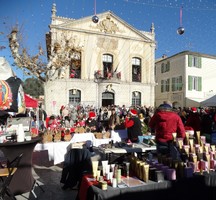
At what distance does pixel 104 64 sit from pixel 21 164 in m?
19.3

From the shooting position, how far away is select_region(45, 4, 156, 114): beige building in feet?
66.1

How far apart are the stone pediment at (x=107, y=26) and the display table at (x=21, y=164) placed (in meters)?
17.9

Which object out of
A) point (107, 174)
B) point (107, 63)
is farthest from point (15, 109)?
point (107, 63)

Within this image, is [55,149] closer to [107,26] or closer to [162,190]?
[162,190]

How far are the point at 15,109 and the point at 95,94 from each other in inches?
636

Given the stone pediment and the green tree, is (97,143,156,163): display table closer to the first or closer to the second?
the stone pediment

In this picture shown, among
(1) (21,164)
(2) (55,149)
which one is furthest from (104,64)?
(1) (21,164)

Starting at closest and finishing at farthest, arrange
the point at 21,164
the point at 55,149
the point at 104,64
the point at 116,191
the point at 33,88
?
the point at 116,191, the point at 21,164, the point at 55,149, the point at 104,64, the point at 33,88

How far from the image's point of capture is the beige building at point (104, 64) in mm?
20156

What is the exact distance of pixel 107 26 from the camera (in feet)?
72.4

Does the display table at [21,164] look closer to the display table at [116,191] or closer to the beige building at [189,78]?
the display table at [116,191]

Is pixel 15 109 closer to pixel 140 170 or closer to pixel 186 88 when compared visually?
pixel 140 170

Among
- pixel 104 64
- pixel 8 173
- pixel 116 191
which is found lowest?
pixel 8 173

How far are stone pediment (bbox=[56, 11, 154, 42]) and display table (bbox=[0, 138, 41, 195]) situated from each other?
17919mm
